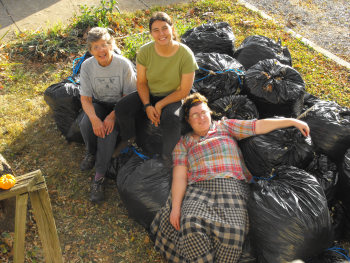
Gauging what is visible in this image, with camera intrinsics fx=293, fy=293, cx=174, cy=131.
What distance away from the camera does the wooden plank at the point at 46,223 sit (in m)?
1.63

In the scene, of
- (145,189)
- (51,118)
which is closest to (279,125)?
(145,189)

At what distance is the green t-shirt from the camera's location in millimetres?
2469

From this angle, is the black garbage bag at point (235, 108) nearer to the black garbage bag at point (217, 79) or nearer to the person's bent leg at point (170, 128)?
the black garbage bag at point (217, 79)

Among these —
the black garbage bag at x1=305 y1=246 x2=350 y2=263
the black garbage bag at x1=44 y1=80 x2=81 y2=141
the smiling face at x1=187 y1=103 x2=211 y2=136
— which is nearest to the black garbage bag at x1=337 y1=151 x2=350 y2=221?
the black garbage bag at x1=305 y1=246 x2=350 y2=263

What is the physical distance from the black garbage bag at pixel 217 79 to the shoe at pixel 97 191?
1.25 meters

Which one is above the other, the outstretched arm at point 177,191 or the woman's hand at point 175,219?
the outstretched arm at point 177,191

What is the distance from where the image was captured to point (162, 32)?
235 cm

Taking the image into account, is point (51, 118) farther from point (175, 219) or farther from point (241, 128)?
point (241, 128)

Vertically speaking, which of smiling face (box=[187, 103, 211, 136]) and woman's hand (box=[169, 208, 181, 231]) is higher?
smiling face (box=[187, 103, 211, 136])

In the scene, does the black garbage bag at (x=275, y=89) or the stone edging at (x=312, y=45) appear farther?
the stone edging at (x=312, y=45)

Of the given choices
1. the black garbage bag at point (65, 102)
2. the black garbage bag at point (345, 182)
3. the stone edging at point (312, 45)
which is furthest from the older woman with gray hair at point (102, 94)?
the stone edging at point (312, 45)

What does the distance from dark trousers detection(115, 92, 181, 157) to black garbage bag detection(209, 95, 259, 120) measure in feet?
1.35

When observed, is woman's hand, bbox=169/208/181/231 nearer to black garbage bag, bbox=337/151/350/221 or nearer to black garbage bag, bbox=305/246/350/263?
black garbage bag, bbox=305/246/350/263

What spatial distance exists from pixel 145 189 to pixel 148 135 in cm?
61
